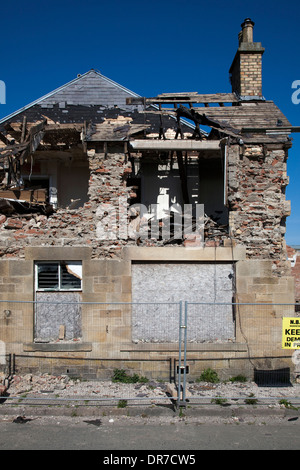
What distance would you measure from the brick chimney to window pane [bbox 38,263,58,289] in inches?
314

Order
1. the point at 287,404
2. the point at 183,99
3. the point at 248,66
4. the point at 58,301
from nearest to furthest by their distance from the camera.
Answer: the point at 287,404 → the point at 58,301 → the point at 183,99 → the point at 248,66

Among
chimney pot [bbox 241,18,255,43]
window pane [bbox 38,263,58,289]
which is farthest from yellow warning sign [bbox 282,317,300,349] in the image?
chimney pot [bbox 241,18,255,43]

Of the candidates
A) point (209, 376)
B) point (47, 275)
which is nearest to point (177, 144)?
point (47, 275)

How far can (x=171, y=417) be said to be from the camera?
721cm

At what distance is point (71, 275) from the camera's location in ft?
30.8

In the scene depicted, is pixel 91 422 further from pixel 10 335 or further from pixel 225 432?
pixel 10 335

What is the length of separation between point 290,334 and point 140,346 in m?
3.42

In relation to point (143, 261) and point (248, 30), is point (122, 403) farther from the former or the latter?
point (248, 30)

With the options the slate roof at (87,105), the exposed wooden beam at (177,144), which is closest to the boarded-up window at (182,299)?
the exposed wooden beam at (177,144)

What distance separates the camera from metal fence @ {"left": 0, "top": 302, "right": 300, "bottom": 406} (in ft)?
29.5
